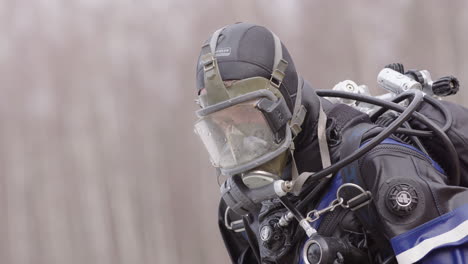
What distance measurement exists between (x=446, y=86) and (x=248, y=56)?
415mm

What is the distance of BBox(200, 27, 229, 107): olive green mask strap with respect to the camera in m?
1.21

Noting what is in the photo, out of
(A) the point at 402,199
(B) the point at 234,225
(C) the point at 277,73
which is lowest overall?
(B) the point at 234,225

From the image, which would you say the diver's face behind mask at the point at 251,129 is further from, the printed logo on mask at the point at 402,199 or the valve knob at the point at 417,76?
the valve knob at the point at 417,76

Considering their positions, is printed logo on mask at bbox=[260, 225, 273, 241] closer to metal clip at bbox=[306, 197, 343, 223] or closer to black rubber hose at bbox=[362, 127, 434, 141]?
metal clip at bbox=[306, 197, 343, 223]

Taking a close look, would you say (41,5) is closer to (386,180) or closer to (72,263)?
(72,263)

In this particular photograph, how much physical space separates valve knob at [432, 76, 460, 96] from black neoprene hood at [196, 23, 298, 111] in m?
0.30

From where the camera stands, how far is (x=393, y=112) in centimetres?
131

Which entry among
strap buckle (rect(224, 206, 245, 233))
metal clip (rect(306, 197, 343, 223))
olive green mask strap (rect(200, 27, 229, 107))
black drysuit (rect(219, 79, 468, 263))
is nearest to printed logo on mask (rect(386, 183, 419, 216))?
black drysuit (rect(219, 79, 468, 263))

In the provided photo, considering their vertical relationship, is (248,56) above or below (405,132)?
above

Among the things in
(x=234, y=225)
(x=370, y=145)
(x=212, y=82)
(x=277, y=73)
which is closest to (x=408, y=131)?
(x=370, y=145)

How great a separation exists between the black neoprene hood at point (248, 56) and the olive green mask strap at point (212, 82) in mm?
12

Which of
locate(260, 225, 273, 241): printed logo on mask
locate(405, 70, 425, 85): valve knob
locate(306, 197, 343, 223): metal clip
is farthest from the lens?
locate(405, 70, 425, 85): valve knob

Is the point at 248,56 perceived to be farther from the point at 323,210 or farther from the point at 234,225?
the point at 234,225

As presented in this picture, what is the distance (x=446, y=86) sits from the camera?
1331 mm
